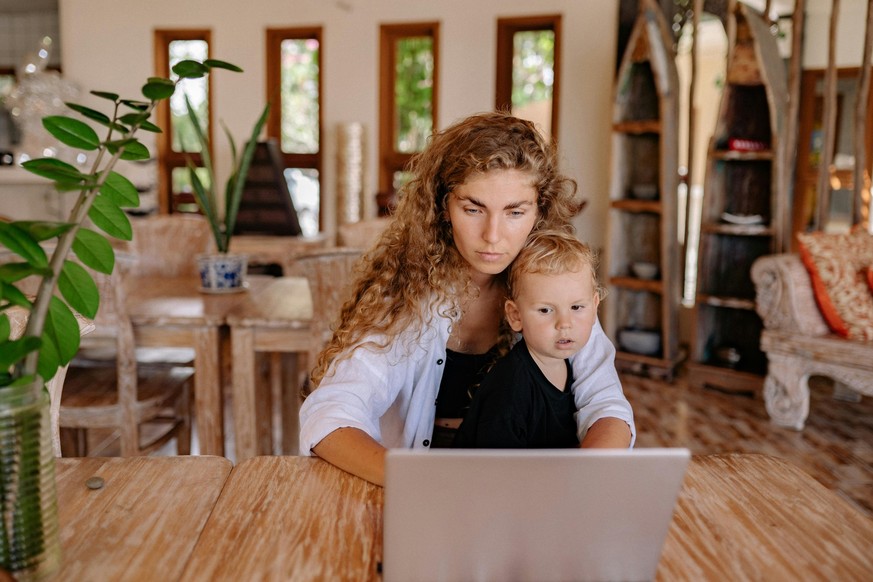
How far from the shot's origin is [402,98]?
6.01m

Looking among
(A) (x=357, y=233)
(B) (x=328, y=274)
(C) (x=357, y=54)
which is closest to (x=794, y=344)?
(A) (x=357, y=233)

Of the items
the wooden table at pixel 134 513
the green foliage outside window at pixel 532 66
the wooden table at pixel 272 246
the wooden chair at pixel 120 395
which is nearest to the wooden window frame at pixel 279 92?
the wooden table at pixel 272 246

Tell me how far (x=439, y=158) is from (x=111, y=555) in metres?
0.88

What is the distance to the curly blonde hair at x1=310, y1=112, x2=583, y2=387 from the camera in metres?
1.38

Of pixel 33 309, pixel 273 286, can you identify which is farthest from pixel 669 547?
pixel 273 286

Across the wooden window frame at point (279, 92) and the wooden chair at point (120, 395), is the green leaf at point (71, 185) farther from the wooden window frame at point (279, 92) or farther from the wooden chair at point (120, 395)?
the wooden window frame at point (279, 92)

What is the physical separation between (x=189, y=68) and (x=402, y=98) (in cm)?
529

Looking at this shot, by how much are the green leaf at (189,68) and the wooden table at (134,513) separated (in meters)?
0.55

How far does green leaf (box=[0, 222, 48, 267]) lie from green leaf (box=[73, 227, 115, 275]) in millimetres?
107

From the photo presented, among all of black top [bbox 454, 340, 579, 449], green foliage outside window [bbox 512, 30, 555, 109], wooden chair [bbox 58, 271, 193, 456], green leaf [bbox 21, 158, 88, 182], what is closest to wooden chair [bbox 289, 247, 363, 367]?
wooden chair [bbox 58, 271, 193, 456]

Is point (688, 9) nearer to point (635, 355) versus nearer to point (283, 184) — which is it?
point (635, 355)

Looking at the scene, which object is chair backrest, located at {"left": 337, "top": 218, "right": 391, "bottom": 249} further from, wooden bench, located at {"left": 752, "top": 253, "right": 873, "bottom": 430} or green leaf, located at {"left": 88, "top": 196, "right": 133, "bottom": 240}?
green leaf, located at {"left": 88, "top": 196, "right": 133, "bottom": 240}

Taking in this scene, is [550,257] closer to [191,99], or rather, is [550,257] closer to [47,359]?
[47,359]

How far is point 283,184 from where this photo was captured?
17.9 feet
